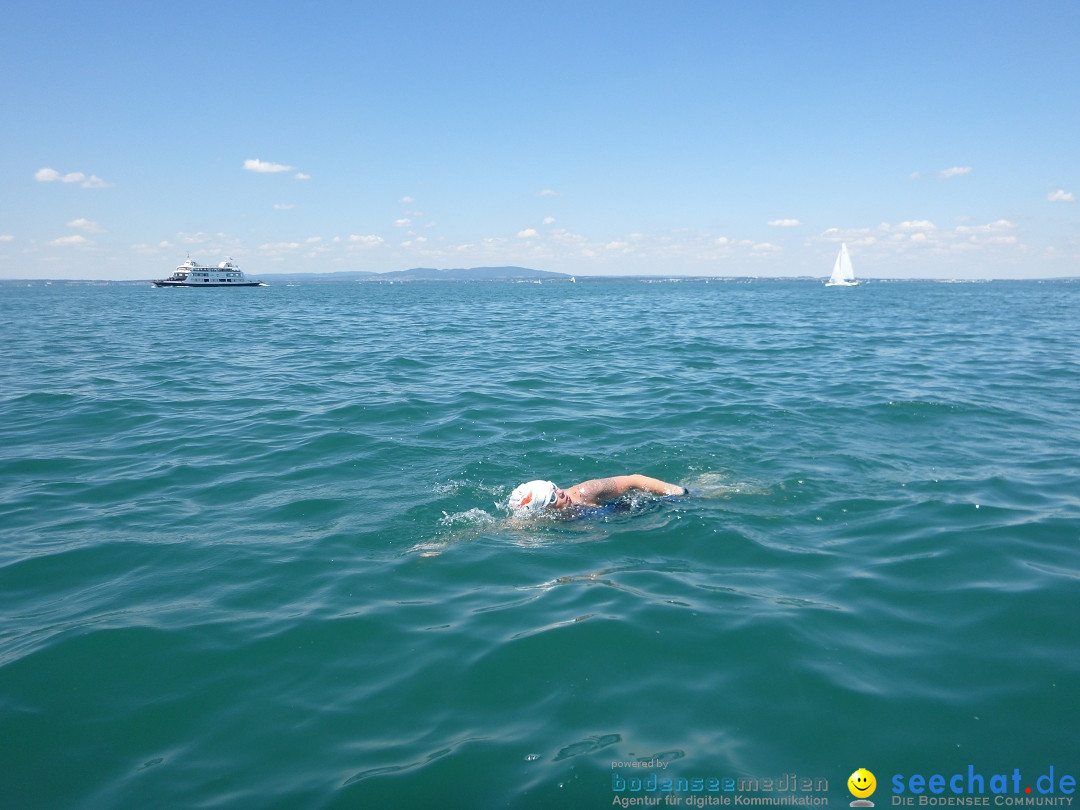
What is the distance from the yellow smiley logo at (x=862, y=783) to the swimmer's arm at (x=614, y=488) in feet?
16.0

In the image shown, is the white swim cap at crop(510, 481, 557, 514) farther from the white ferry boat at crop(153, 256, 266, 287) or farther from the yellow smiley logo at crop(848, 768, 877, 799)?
the white ferry boat at crop(153, 256, 266, 287)

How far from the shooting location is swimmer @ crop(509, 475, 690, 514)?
8.20 m

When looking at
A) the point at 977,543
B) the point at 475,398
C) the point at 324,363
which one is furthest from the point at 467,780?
the point at 324,363

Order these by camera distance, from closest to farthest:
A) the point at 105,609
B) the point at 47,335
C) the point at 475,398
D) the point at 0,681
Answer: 1. the point at 0,681
2. the point at 105,609
3. the point at 475,398
4. the point at 47,335

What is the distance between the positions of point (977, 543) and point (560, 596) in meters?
5.34

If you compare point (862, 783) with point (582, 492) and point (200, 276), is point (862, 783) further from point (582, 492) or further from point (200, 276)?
point (200, 276)

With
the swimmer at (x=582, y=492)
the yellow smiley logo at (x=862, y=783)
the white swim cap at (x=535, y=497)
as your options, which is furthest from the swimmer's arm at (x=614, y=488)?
the yellow smiley logo at (x=862, y=783)

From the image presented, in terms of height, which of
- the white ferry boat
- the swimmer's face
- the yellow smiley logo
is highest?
the white ferry boat

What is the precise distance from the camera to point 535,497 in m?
8.18

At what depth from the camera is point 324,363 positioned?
20.5m

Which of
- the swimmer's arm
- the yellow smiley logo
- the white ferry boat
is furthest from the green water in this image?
the white ferry boat

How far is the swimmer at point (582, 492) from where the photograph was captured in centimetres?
820

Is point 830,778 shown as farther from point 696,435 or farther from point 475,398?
point 475,398

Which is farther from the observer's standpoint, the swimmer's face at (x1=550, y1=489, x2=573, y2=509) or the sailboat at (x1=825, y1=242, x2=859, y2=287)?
the sailboat at (x1=825, y1=242, x2=859, y2=287)
